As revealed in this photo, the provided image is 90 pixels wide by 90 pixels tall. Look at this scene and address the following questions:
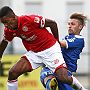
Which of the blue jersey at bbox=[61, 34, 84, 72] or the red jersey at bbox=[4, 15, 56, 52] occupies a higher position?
the red jersey at bbox=[4, 15, 56, 52]

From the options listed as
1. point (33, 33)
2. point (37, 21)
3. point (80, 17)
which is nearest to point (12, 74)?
point (33, 33)

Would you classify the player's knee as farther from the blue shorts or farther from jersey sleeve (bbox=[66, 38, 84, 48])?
jersey sleeve (bbox=[66, 38, 84, 48])

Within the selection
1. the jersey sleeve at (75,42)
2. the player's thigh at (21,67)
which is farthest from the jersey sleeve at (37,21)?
the jersey sleeve at (75,42)

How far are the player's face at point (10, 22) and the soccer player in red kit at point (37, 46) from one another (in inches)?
1.9

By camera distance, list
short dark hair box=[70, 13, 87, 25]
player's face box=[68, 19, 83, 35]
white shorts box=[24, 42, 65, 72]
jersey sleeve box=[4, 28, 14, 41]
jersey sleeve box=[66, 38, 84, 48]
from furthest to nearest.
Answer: short dark hair box=[70, 13, 87, 25] < player's face box=[68, 19, 83, 35] < jersey sleeve box=[66, 38, 84, 48] < white shorts box=[24, 42, 65, 72] < jersey sleeve box=[4, 28, 14, 41]

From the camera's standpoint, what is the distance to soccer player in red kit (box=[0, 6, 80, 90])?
10914 mm

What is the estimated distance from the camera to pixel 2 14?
1059 cm

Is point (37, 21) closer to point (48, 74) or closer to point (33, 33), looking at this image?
point (33, 33)

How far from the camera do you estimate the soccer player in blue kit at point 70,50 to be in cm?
1163

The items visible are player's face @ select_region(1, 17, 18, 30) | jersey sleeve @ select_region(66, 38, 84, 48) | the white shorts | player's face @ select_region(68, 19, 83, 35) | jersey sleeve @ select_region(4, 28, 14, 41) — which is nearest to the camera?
player's face @ select_region(1, 17, 18, 30)

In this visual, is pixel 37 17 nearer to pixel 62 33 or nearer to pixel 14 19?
pixel 14 19

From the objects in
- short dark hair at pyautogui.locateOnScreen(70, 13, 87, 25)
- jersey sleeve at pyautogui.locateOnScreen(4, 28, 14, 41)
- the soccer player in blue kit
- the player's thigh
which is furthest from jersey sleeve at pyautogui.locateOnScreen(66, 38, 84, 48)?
jersey sleeve at pyautogui.locateOnScreen(4, 28, 14, 41)

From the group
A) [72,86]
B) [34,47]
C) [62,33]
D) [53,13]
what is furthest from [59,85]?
[53,13]

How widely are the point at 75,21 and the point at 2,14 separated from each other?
168cm
